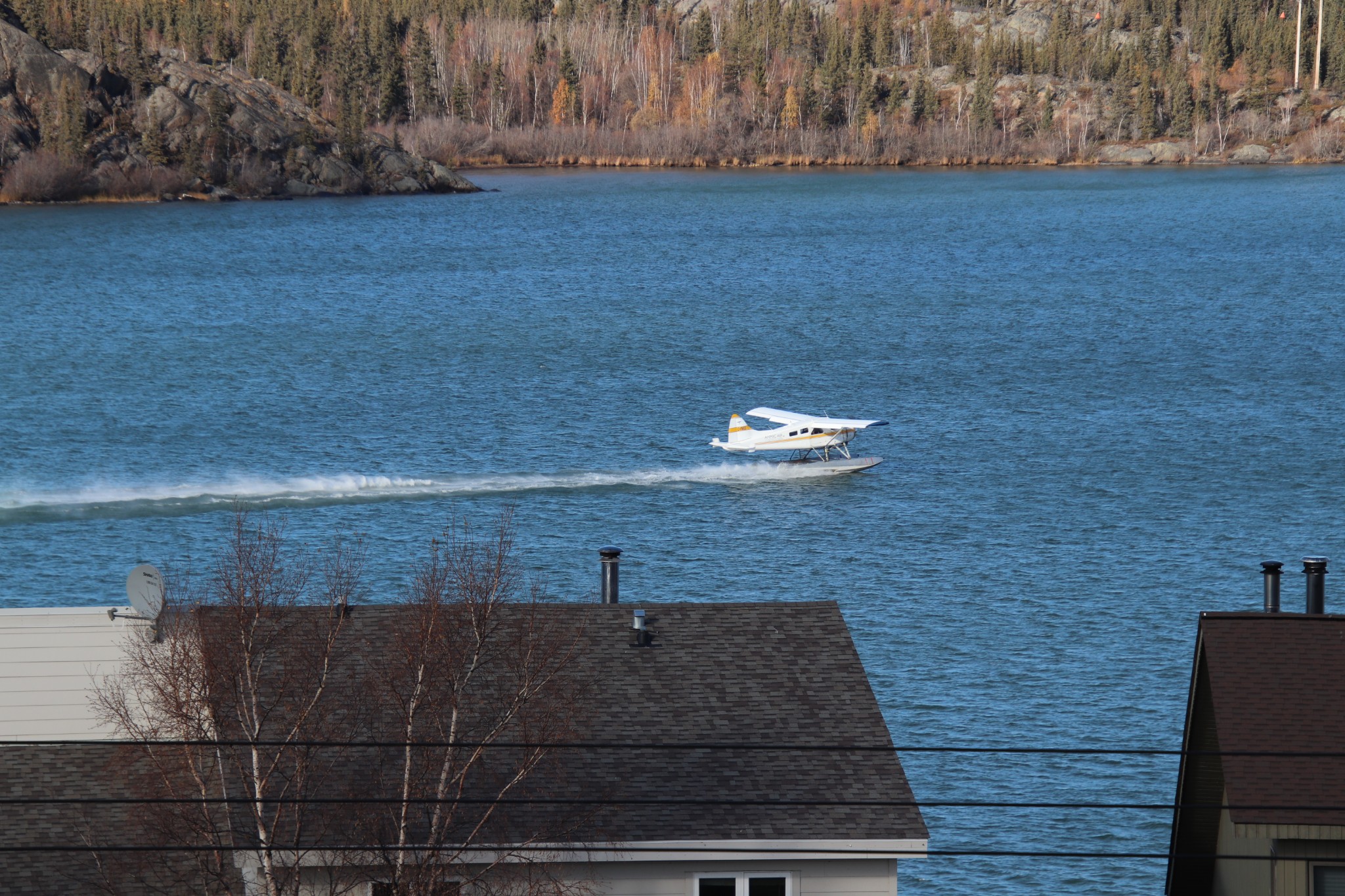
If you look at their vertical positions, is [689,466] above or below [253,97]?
below

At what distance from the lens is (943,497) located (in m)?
58.0

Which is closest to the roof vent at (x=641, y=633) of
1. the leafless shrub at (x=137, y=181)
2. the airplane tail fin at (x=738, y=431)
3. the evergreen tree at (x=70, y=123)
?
the airplane tail fin at (x=738, y=431)

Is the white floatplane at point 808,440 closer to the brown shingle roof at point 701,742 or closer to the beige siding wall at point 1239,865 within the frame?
the brown shingle roof at point 701,742

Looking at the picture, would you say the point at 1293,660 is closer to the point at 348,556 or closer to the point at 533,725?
the point at 533,725

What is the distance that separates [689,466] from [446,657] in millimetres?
45006

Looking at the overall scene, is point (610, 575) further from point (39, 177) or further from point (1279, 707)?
point (39, 177)

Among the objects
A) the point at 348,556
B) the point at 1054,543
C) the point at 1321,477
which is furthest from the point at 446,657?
the point at 1321,477

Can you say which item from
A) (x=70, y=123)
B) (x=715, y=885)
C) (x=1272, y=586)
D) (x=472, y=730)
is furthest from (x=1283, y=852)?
(x=70, y=123)

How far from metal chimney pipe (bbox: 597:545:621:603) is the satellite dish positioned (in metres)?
5.50

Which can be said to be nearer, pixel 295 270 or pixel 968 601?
pixel 968 601

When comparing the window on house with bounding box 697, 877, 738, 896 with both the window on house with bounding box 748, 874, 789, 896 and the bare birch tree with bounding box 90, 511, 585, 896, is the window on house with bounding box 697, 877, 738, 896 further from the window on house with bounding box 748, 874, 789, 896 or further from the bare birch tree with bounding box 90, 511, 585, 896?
the bare birch tree with bounding box 90, 511, 585, 896

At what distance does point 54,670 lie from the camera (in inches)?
766

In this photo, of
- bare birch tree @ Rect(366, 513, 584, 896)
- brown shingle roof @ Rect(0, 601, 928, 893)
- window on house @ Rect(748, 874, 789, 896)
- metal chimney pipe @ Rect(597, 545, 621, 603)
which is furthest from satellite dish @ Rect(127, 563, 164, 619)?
window on house @ Rect(748, 874, 789, 896)

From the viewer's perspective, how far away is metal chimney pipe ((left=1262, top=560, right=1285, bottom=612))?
61.7 feet
